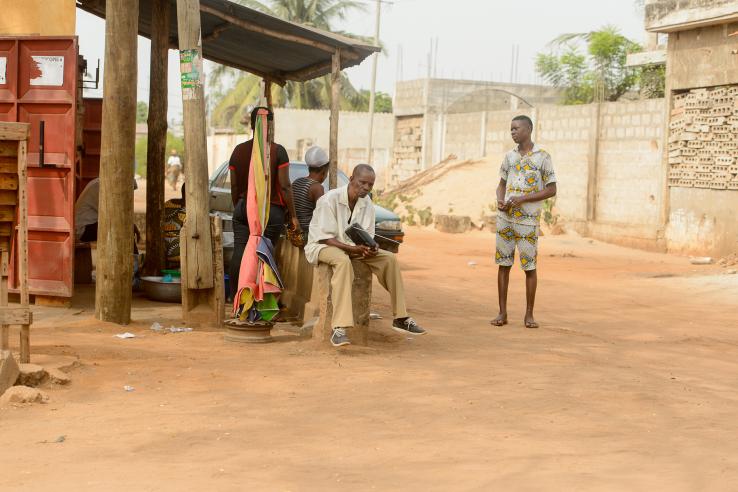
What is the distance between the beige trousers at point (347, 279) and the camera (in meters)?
7.06

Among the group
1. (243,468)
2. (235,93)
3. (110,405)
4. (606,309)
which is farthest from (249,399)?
(235,93)

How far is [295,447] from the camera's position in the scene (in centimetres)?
458

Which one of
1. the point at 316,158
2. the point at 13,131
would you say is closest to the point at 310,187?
the point at 316,158

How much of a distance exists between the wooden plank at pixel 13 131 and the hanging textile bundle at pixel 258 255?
245 cm

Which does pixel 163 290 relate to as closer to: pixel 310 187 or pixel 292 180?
pixel 310 187

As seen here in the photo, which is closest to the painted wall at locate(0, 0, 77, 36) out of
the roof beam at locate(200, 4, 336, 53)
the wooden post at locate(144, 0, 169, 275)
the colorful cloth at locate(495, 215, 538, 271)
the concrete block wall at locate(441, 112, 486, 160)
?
the wooden post at locate(144, 0, 169, 275)

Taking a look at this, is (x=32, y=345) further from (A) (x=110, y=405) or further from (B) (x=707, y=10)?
(B) (x=707, y=10)

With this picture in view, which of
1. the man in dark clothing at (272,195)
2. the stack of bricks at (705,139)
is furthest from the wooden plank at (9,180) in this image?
the stack of bricks at (705,139)

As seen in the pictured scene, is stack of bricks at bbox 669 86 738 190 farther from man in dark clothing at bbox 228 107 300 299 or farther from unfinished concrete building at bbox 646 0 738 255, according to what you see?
man in dark clothing at bbox 228 107 300 299

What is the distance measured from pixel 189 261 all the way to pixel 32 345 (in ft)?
5.22

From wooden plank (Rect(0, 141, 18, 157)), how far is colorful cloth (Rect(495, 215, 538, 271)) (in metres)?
4.47

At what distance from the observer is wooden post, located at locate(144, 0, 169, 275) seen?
9.78m

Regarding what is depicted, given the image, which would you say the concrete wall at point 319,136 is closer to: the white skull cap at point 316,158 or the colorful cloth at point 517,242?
the colorful cloth at point 517,242

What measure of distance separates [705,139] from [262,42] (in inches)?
400
